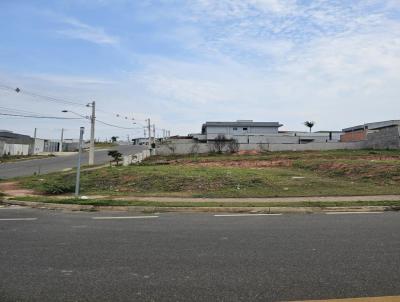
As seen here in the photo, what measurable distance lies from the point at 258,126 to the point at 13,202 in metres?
76.4

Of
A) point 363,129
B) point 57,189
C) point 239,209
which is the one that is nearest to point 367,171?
point 239,209

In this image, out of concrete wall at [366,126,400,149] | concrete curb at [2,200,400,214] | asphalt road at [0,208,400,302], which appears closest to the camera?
asphalt road at [0,208,400,302]

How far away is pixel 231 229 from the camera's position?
868 cm

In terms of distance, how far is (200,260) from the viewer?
610cm

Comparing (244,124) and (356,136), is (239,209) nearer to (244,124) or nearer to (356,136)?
(356,136)

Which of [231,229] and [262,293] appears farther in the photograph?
[231,229]

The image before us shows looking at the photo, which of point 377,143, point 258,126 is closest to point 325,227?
point 377,143

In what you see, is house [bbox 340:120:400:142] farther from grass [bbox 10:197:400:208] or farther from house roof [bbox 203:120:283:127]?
grass [bbox 10:197:400:208]

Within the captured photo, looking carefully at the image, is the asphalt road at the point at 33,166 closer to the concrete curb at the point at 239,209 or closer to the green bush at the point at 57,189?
the green bush at the point at 57,189

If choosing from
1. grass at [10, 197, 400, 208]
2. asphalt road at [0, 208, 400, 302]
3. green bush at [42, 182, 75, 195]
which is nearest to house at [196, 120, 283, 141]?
green bush at [42, 182, 75, 195]

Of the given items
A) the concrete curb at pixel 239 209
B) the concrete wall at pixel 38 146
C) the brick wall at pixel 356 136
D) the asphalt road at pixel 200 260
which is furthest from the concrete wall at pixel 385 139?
the concrete wall at pixel 38 146

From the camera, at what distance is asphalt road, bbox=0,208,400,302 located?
478 centimetres

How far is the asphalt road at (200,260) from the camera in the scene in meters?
4.78

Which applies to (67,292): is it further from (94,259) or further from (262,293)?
(262,293)
